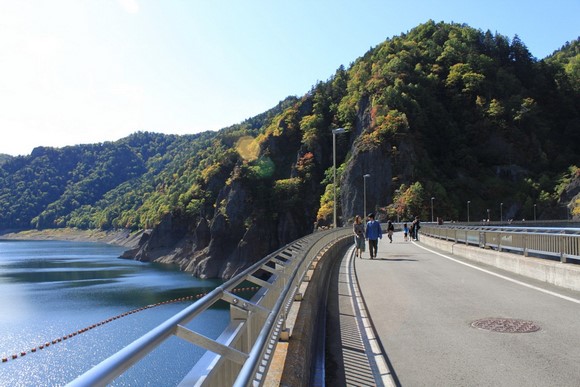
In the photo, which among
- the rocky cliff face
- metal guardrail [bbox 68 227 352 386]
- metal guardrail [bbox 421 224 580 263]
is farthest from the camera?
the rocky cliff face

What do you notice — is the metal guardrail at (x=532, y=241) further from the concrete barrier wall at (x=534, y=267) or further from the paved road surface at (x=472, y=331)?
the paved road surface at (x=472, y=331)

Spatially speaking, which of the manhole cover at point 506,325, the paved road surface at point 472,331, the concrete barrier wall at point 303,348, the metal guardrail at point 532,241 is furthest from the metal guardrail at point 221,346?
the metal guardrail at point 532,241

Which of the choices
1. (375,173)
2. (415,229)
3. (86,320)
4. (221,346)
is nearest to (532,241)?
(221,346)

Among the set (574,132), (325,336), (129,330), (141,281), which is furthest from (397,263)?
(574,132)

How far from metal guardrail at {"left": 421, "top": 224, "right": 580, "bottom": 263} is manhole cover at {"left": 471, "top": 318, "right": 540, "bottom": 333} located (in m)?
4.66

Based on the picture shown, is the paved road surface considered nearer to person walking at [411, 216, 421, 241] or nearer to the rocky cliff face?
person walking at [411, 216, 421, 241]

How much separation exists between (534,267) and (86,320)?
5053cm

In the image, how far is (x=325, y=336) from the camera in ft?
25.4

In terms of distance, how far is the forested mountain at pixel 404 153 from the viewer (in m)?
89.7

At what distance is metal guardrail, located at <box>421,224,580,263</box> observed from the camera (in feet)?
39.7

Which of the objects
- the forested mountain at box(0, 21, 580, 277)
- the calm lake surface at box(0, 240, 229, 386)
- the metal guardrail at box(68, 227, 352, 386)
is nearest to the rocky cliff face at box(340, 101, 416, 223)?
the forested mountain at box(0, 21, 580, 277)

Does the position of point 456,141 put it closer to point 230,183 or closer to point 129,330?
point 230,183

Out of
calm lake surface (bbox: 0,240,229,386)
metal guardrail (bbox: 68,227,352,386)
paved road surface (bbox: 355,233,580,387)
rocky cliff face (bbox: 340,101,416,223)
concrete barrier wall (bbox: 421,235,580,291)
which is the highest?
rocky cliff face (bbox: 340,101,416,223)

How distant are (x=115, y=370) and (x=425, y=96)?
115472 millimetres
